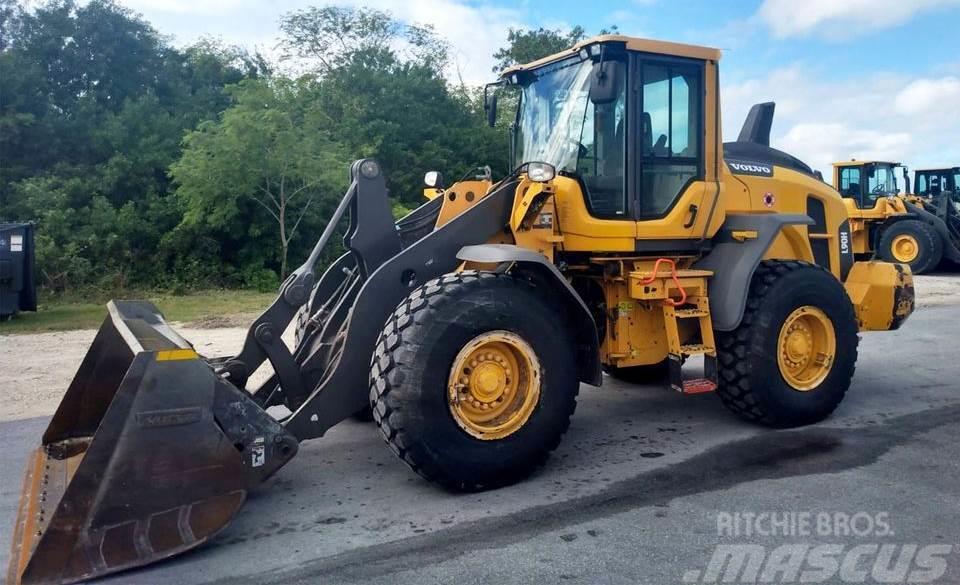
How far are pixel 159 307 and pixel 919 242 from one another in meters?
18.2

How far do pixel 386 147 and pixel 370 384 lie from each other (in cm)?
2048

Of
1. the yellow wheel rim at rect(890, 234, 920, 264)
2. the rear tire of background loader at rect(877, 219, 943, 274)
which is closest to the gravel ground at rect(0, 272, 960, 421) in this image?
the rear tire of background loader at rect(877, 219, 943, 274)

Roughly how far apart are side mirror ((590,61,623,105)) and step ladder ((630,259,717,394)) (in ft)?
4.16

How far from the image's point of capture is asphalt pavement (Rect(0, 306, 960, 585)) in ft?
12.7

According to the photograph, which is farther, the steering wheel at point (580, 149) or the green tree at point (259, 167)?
the green tree at point (259, 167)

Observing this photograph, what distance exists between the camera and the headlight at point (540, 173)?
17.7 ft

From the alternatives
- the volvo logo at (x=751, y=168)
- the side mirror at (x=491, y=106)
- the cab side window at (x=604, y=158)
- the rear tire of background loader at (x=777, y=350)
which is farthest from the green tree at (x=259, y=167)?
the rear tire of background loader at (x=777, y=350)

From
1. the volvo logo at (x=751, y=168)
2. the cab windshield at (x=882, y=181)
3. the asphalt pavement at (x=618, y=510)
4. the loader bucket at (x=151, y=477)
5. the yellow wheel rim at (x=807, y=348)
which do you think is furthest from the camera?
the cab windshield at (x=882, y=181)

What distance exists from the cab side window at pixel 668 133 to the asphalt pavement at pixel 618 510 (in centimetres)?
184

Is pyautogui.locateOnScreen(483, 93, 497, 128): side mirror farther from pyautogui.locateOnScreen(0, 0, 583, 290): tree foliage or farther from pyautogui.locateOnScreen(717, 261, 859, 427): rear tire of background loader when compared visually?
pyautogui.locateOnScreen(0, 0, 583, 290): tree foliage

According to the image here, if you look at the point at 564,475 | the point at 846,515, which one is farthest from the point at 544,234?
the point at 846,515

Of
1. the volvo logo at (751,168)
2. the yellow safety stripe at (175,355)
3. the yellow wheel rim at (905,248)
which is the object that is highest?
the volvo logo at (751,168)

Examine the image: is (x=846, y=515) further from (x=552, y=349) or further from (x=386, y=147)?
(x=386, y=147)

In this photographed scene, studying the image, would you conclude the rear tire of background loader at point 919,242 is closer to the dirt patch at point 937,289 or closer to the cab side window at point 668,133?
the dirt patch at point 937,289
